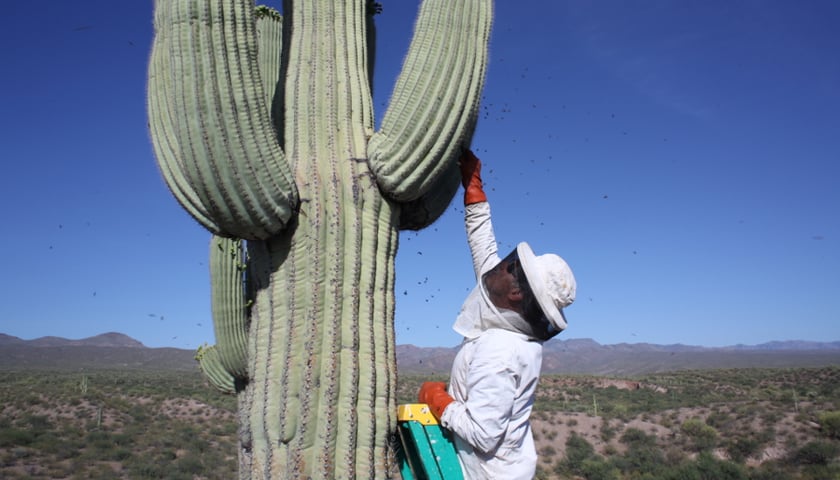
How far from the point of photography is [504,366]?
2756mm

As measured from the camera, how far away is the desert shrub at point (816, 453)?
18734 millimetres

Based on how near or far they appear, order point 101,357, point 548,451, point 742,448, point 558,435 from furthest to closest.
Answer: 1. point 101,357
2. point 558,435
3. point 548,451
4. point 742,448

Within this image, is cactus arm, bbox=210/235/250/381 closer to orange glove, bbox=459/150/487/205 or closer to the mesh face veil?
orange glove, bbox=459/150/487/205

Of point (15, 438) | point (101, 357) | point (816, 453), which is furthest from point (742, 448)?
point (101, 357)

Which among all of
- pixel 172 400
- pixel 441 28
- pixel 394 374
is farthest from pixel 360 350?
pixel 172 400

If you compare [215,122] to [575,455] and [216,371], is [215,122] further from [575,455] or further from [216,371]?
[575,455]

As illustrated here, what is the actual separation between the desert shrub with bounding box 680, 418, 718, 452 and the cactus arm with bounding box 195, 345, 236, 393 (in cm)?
1990

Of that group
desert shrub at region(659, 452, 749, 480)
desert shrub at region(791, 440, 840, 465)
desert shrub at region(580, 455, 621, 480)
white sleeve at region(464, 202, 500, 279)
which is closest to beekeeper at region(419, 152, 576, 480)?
white sleeve at region(464, 202, 500, 279)

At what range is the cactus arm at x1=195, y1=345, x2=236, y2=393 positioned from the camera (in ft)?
22.4

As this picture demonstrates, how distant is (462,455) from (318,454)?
681mm

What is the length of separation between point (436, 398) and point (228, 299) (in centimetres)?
353

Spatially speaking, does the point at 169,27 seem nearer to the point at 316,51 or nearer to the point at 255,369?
the point at 316,51

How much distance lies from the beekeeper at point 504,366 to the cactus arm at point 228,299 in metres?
3.20

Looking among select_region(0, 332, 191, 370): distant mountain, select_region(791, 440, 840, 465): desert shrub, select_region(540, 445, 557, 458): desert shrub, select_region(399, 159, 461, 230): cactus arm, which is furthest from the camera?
select_region(0, 332, 191, 370): distant mountain
